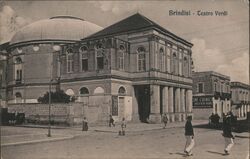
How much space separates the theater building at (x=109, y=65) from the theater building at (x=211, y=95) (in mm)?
234

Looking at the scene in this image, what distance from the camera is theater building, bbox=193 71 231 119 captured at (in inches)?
234

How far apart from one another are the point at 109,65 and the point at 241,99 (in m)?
4.86

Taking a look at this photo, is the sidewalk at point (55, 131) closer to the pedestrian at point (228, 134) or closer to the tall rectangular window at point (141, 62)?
the tall rectangular window at point (141, 62)

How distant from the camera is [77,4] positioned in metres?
5.18

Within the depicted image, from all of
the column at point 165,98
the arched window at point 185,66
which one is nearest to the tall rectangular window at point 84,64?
the column at point 165,98

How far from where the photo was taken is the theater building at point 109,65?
23.0 ft

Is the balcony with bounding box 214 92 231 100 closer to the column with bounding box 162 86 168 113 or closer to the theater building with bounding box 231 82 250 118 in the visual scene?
the theater building with bounding box 231 82 250 118

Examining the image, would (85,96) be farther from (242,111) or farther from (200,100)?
(242,111)

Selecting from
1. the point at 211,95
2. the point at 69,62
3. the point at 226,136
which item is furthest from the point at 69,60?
the point at 226,136

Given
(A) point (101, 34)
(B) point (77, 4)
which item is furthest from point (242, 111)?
(A) point (101, 34)

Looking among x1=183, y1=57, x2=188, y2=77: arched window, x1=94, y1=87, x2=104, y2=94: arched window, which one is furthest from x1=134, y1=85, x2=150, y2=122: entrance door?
x1=94, y1=87, x2=104, y2=94: arched window

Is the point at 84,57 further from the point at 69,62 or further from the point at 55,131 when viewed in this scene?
the point at 55,131

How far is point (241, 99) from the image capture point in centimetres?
550

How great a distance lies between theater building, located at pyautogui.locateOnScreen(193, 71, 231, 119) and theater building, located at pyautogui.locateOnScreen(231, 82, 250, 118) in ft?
0.44
